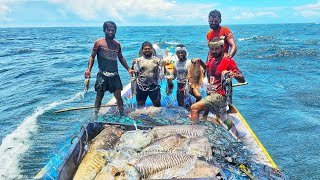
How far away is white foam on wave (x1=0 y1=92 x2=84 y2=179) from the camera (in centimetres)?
784

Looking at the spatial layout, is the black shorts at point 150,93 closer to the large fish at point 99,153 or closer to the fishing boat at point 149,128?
the fishing boat at point 149,128

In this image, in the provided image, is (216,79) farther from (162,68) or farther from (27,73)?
(27,73)

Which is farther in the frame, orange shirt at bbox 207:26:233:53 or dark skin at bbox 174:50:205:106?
dark skin at bbox 174:50:205:106

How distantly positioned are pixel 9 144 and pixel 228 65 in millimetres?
7517

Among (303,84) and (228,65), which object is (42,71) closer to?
(303,84)

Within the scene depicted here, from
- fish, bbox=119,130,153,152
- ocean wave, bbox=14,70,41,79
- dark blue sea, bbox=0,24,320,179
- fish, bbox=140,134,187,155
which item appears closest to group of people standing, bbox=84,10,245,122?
fish, bbox=140,134,187,155

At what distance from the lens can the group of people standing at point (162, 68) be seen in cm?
659

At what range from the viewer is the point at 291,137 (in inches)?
393

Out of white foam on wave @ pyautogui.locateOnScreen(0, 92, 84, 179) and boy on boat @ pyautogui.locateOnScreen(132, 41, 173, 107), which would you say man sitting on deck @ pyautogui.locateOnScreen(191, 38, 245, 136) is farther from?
white foam on wave @ pyautogui.locateOnScreen(0, 92, 84, 179)

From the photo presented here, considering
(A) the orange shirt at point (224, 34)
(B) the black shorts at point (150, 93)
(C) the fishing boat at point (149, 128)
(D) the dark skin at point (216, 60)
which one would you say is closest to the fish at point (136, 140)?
(C) the fishing boat at point (149, 128)

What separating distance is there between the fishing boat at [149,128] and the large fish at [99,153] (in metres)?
0.23

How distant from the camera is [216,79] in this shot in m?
6.60

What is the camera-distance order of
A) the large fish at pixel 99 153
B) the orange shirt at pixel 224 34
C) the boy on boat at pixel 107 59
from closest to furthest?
the large fish at pixel 99 153 < the boy on boat at pixel 107 59 < the orange shirt at pixel 224 34

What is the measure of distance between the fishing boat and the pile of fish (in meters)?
→ 0.22
